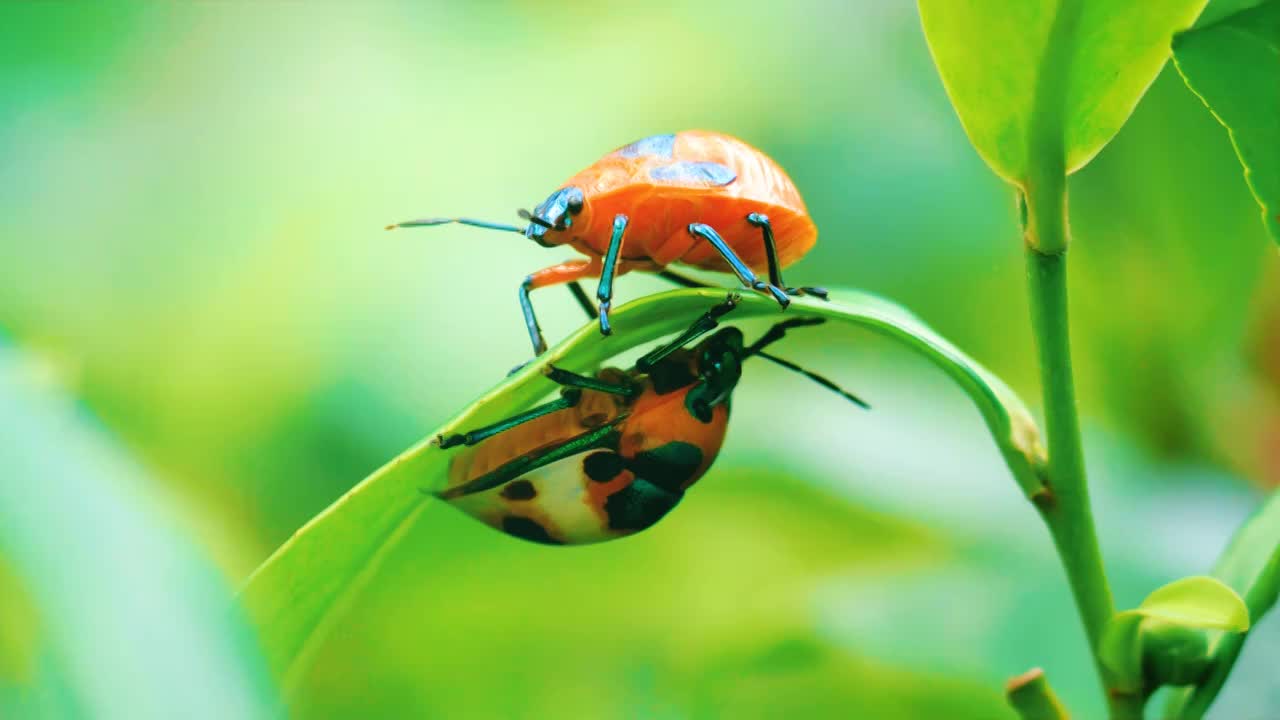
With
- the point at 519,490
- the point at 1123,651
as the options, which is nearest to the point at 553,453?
the point at 519,490

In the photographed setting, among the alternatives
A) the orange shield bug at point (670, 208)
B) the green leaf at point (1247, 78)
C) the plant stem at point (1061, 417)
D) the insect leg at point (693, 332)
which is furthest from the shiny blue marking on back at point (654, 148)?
the green leaf at point (1247, 78)

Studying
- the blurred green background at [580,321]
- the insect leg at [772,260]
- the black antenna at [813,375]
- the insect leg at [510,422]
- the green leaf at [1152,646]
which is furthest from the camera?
the blurred green background at [580,321]

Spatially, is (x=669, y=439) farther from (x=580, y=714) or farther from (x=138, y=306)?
(x=138, y=306)

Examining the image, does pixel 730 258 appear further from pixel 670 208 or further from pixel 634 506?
pixel 634 506

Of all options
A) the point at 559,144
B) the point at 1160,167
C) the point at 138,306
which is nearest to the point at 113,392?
the point at 138,306

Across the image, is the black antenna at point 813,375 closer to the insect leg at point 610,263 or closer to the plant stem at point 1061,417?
the insect leg at point 610,263

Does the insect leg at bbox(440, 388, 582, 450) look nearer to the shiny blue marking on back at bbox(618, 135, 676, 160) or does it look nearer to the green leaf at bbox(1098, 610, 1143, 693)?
the shiny blue marking on back at bbox(618, 135, 676, 160)

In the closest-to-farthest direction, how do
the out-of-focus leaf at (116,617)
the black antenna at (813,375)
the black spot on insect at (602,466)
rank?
the out-of-focus leaf at (116,617), the black spot on insect at (602,466), the black antenna at (813,375)

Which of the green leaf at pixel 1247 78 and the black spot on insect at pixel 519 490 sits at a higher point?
the green leaf at pixel 1247 78
